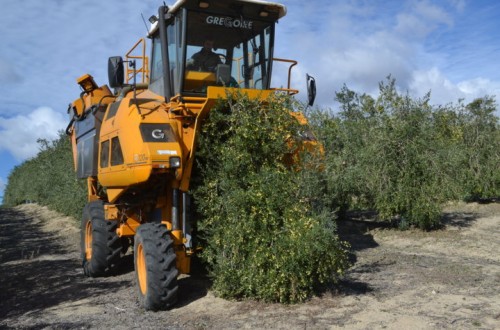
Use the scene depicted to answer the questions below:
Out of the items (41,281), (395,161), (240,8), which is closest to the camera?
(240,8)

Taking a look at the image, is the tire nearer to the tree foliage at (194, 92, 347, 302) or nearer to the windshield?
the tree foliage at (194, 92, 347, 302)

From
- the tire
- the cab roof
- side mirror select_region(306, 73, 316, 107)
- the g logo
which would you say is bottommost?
the tire

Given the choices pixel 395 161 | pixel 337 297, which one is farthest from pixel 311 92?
pixel 395 161

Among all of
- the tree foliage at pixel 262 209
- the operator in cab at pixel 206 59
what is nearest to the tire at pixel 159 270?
the tree foliage at pixel 262 209

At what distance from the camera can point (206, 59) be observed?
6.63 meters

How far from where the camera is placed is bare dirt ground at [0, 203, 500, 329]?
16.3ft

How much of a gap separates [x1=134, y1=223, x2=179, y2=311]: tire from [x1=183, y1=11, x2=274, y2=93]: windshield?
191 cm

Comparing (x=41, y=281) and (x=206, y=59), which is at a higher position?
(x=206, y=59)

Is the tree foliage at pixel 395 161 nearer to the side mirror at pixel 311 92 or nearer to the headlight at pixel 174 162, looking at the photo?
the side mirror at pixel 311 92

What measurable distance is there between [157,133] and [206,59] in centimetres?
136

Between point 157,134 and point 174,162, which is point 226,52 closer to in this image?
point 157,134

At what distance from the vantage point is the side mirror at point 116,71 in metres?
6.39

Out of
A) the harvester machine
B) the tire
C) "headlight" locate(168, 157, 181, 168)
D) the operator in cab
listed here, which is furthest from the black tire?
the operator in cab

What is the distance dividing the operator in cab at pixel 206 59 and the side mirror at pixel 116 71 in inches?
35.2
